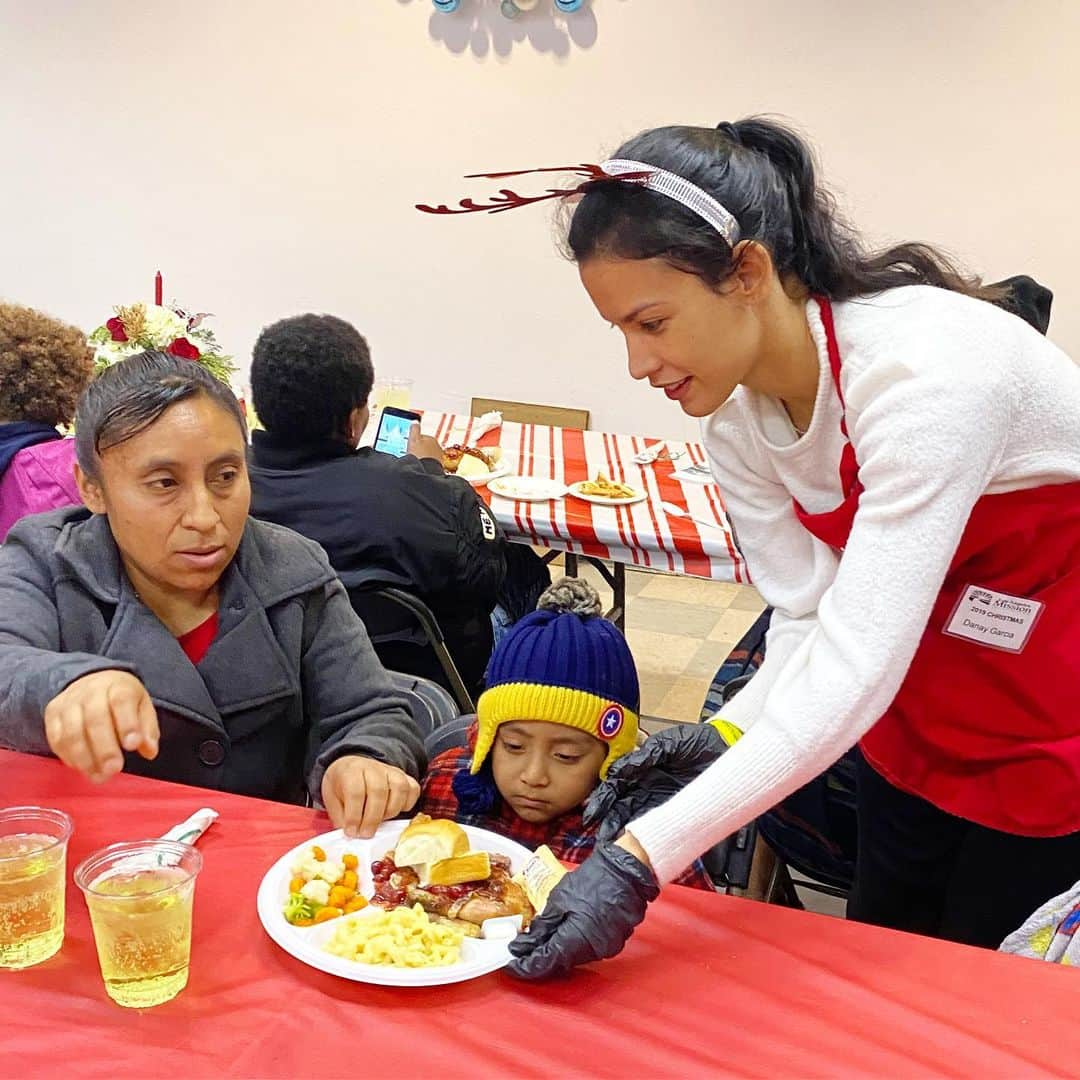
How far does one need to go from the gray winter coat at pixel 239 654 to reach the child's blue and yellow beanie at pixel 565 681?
0.22 m

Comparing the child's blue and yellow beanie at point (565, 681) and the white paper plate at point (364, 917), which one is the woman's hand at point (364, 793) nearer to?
the white paper plate at point (364, 917)

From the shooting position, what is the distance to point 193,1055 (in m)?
0.92

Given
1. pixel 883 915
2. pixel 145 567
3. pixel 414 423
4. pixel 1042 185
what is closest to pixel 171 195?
pixel 414 423

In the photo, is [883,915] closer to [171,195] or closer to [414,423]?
[414,423]

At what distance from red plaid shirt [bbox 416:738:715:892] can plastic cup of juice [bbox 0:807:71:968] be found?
0.71 metres

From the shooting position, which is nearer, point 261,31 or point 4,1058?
point 4,1058

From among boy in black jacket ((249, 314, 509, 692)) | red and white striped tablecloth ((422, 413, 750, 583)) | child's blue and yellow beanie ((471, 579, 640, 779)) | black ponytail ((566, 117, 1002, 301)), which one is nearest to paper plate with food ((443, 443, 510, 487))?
red and white striped tablecloth ((422, 413, 750, 583))

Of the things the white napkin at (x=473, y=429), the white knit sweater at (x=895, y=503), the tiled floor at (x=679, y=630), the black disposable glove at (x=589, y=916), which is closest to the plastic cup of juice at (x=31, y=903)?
the black disposable glove at (x=589, y=916)

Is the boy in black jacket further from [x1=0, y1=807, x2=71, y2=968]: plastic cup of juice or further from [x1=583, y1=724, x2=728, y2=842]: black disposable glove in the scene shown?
[x1=0, y1=807, x2=71, y2=968]: plastic cup of juice

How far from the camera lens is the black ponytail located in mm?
1269

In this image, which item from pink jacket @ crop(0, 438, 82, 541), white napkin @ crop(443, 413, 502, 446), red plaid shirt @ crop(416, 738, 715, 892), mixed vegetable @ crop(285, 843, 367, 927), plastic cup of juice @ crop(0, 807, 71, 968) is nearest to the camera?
plastic cup of juice @ crop(0, 807, 71, 968)

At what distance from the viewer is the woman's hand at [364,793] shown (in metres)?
1.33

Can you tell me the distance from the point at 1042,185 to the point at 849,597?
4.31 meters

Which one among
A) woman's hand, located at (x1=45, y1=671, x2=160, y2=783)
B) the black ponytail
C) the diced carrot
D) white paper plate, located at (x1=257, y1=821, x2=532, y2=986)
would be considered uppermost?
the black ponytail
